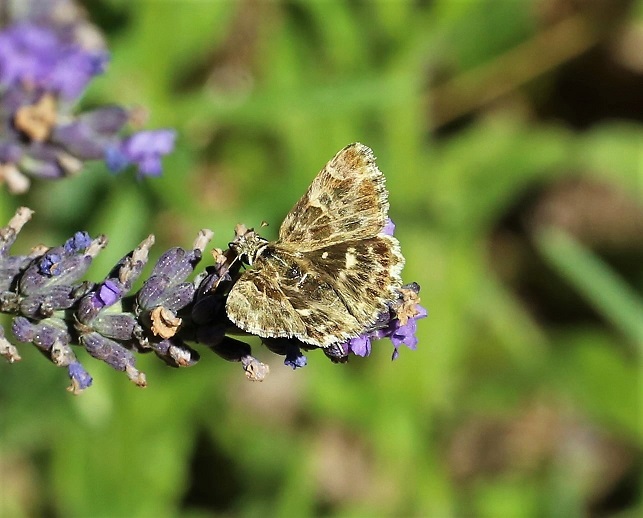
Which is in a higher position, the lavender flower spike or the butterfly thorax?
the lavender flower spike

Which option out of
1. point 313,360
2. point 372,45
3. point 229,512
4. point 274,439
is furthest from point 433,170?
point 229,512

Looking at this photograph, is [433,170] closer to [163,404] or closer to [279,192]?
[279,192]

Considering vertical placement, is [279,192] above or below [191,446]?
above

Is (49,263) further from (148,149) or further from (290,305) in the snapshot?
(148,149)

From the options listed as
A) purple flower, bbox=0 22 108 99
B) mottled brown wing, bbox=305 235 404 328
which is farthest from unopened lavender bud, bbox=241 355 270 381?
purple flower, bbox=0 22 108 99

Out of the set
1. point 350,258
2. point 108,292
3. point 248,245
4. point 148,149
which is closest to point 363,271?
point 350,258

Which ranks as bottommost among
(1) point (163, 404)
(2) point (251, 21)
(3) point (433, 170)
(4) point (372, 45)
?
(1) point (163, 404)

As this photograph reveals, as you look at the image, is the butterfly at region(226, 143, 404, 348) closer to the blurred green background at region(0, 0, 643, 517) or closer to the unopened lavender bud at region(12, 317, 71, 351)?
the unopened lavender bud at region(12, 317, 71, 351)

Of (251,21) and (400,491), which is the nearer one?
(400,491)
